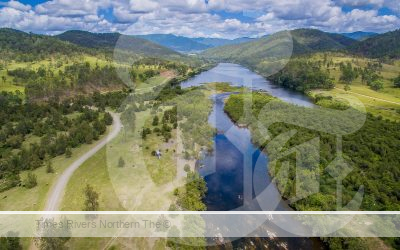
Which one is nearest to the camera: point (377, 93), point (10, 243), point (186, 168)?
point (10, 243)

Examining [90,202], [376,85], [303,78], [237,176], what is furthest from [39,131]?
[376,85]

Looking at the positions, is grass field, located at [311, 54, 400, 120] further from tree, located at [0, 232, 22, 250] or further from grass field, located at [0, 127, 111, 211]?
tree, located at [0, 232, 22, 250]

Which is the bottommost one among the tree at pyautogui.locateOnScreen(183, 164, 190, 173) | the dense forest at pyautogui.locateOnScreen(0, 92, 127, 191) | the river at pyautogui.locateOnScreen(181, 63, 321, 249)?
the river at pyautogui.locateOnScreen(181, 63, 321, 249)

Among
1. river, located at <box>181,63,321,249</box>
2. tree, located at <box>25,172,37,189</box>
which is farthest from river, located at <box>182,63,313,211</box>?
tree, located at <box>25,172,37,189</box>

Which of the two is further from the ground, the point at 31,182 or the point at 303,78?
the point at 303,78

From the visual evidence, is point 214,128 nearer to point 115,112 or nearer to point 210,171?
point 210,171

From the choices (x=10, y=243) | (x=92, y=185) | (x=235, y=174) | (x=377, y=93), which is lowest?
(x=235, y=174)

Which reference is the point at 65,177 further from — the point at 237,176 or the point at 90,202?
the point at 237,176
